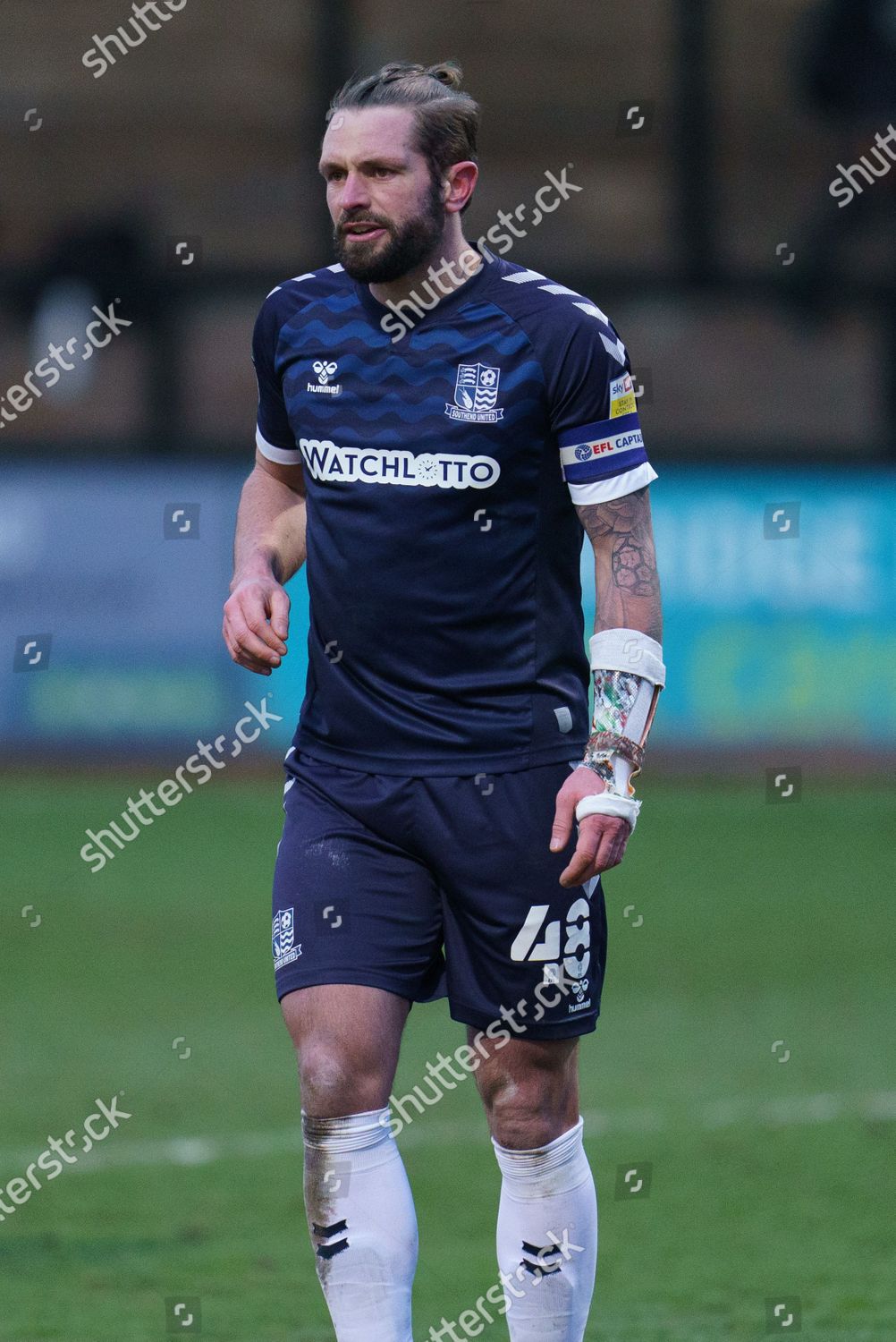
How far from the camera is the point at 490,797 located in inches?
168

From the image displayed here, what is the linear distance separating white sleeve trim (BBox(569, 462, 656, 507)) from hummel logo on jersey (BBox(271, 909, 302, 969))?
906mm

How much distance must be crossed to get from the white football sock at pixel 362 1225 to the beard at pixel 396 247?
147 cm

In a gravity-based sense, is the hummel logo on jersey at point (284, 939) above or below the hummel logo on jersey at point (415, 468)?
below

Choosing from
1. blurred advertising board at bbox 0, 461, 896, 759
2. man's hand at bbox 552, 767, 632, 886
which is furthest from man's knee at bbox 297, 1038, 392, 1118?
blurred advertising board at bbox 0, 461, 896, 759

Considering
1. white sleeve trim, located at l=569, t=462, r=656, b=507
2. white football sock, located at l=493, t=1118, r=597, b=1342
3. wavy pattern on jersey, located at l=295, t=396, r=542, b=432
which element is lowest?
white football sock, located at l=493, t=1118, r=597, b=1342

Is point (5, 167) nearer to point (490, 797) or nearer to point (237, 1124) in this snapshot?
point (237, 1124)

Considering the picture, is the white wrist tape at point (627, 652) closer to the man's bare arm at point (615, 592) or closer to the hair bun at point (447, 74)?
the man's bare arm at point (615, 592)

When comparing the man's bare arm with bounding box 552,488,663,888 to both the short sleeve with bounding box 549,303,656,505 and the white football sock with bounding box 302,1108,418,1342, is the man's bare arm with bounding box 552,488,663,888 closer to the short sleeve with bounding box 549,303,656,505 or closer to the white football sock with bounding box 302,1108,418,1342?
the short sleeve with bounding box 549,303,656,505

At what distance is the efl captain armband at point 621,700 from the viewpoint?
13.7ft

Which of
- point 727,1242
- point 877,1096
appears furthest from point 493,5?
point 727,1242

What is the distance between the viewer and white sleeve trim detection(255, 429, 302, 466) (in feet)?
15.3

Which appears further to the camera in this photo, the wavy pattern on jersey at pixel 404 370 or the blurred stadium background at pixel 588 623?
the blurred stadium background at pixel 588 623

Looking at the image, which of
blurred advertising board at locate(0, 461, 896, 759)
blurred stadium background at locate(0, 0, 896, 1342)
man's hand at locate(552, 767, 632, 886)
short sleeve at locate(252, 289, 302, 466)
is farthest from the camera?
blurred advertising board at locate(0, 461, 896, 759)

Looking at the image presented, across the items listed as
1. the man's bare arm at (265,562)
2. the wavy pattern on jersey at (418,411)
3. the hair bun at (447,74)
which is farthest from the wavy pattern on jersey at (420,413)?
the hair bun at (447,74)
